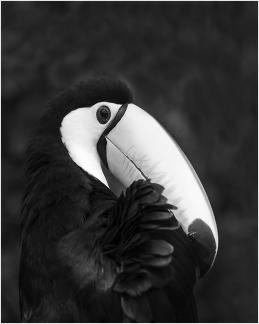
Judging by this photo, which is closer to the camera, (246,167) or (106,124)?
(106,124)

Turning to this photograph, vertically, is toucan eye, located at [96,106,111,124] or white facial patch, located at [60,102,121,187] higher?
toucan eye, located at [96,106,111,124]

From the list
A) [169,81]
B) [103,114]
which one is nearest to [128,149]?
[103,114]

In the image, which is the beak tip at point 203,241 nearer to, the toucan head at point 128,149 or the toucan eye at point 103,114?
the toucan head at point 128,149

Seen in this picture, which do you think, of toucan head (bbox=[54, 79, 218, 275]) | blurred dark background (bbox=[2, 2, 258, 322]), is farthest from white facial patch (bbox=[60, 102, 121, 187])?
blurred dark background (bbox=[2, 2, 258, 322])

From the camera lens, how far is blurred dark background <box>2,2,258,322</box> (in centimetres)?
335

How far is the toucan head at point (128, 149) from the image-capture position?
79.4 inches

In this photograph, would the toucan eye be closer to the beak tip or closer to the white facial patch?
the white facial patch

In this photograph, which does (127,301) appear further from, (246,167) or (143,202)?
(246,167)

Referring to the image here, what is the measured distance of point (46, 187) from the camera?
2.05 meters

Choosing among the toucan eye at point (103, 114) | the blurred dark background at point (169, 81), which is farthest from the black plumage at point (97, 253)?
the blurred dark background at point (169, 81)

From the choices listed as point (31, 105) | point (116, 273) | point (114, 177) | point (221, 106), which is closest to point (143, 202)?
point (116, 273)

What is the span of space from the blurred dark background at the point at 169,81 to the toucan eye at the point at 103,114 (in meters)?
1.12

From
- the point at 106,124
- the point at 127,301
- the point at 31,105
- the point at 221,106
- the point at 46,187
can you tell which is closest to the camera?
the point at 127,301

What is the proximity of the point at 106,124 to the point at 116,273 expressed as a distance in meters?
0.41
